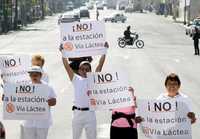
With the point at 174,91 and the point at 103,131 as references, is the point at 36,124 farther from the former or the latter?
the point at 103,131

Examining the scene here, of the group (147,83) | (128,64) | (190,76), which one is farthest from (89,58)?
(128,64)

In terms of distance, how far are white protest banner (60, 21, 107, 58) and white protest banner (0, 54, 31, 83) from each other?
71 cm

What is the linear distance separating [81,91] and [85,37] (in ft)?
5.18

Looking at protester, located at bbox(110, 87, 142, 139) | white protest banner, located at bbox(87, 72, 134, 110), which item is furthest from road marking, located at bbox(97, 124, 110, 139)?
protester, located at bbox(110, 87, 142, 139)

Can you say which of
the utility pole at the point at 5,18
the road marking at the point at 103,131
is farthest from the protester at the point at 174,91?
the utility pole at the point at 5,18

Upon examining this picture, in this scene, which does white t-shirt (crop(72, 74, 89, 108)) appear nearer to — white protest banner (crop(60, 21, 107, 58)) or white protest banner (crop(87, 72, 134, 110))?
white protest banner (crop(87, 72, 134, 110))

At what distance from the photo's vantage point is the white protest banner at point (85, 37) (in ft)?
38.6

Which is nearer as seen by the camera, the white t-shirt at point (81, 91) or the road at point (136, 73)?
the white t-shirt at point (81, 91)

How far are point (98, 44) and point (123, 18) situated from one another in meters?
91.7

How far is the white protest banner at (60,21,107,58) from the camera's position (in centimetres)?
1177

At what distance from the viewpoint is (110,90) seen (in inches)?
397

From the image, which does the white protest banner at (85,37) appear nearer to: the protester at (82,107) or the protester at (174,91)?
the protester at (82,107)

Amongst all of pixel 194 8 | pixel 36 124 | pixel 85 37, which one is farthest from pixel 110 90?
pixel 194 8

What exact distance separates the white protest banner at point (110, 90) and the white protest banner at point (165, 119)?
0.30 m
